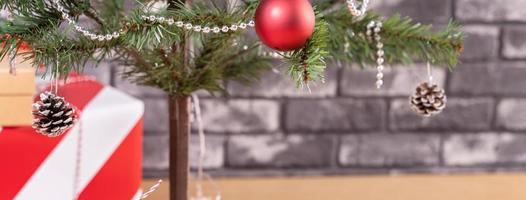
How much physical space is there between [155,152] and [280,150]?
0.20 metres

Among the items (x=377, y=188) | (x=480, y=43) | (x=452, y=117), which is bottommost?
(x=377, y=188)

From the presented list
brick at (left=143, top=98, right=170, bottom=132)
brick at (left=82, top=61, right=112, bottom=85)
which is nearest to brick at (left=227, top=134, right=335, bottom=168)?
brick at (left=143, top=98, right=170, bottom=132)

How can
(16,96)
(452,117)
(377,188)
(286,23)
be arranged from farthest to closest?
(452,117) < (377,188) < (16,96) < (286,23)

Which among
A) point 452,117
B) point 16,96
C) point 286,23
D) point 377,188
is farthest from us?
point 452,117

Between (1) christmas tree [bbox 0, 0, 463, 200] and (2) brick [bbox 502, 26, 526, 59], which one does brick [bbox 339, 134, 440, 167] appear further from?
(1) christmas tree [bbox 0, 0, 463, 200]

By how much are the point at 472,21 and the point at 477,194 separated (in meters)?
0.28

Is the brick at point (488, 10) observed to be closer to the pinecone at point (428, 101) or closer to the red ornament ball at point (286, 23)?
the pinecone at point (428, 101)

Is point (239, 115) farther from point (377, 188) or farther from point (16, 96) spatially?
point (16, 96)

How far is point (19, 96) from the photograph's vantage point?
667mm

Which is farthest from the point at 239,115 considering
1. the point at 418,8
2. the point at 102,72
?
the point at 418,8

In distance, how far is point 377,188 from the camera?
3.26 ft

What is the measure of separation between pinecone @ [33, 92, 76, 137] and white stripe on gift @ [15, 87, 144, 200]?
0.35 ft

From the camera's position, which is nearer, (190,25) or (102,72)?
(190,25)

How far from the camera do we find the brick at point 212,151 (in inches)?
42.3
